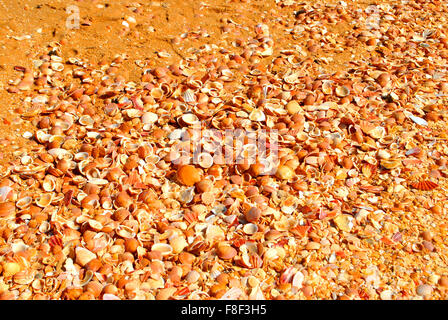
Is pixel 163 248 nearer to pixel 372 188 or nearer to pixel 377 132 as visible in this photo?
pixel 372 188

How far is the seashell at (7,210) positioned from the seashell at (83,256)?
426 millimetres

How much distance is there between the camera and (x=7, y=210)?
1.88 metres

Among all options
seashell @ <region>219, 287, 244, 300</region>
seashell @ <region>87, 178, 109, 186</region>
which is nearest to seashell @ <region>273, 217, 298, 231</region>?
seashell @ <region>219, 287, 244, 300</region>

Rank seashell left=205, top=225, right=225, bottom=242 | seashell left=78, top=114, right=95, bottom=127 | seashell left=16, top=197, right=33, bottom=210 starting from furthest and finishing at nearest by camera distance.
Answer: seashell left=78, top=114, right=95, bottom=127 → seashell left=16, top=197, right=33, bottom=210 → seashell left=205, top=225, right=225, bottom=242

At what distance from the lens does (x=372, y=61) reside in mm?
2859

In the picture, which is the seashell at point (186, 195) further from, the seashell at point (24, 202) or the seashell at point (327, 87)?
the seashell at point (327, 87)

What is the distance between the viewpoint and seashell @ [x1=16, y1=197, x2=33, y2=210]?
1.91 m


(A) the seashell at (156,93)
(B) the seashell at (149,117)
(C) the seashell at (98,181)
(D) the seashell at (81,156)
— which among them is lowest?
(C) the seashell at (98,181)

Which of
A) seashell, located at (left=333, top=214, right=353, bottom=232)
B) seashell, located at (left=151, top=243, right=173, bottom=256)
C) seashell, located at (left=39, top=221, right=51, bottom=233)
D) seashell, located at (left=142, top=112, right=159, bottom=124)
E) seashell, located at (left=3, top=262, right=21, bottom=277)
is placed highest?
seashell, located at (left=142, top=112, right=159, bottom=124)

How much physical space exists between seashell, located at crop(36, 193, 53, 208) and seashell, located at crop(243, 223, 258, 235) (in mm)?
948

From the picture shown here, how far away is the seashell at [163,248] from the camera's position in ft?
5.70

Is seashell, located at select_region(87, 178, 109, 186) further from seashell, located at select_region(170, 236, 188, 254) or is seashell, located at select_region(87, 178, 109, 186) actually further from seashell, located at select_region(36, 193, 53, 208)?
seashell, located at select_region(170, 236, 188, 254)

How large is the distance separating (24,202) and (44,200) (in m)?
0.09

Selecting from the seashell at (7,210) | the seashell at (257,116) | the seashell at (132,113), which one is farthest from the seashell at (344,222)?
the seashell at (7,210)
